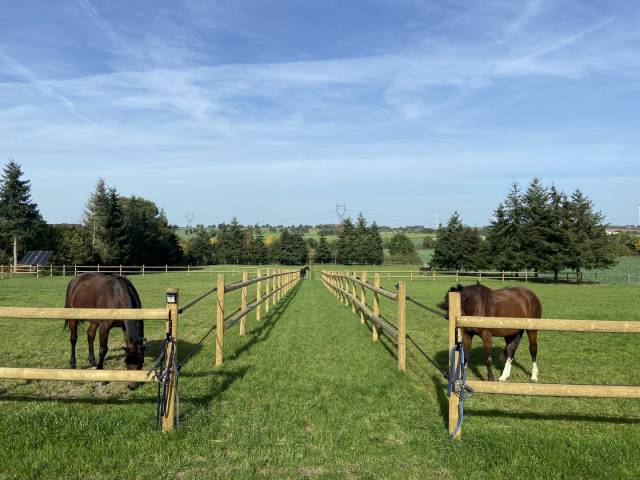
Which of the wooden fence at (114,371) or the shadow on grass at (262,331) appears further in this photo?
the shadow on grass at (262,331)

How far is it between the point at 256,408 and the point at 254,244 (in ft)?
335

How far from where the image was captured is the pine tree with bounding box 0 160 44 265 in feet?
159

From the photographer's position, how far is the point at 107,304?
6734mm

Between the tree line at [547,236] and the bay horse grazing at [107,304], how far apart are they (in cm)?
4132

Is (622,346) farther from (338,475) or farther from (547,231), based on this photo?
(547,231)

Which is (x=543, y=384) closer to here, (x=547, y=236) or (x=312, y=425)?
(x=312, y=425)

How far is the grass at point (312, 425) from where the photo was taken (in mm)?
3768

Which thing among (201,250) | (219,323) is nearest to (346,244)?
(201,250)

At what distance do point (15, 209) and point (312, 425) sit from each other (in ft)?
178

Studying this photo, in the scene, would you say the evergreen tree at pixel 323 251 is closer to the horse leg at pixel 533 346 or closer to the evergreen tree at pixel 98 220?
the evergreen tree at pixel 98 220

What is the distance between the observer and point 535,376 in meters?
7.16

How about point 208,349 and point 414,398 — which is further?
point 208,349

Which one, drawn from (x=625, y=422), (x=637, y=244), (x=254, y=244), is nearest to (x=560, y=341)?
(x=625, y=422)

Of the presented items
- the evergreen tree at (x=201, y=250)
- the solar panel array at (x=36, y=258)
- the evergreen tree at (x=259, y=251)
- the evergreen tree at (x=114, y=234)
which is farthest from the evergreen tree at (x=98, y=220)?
the evergreen tree at (x=259, y=251)
